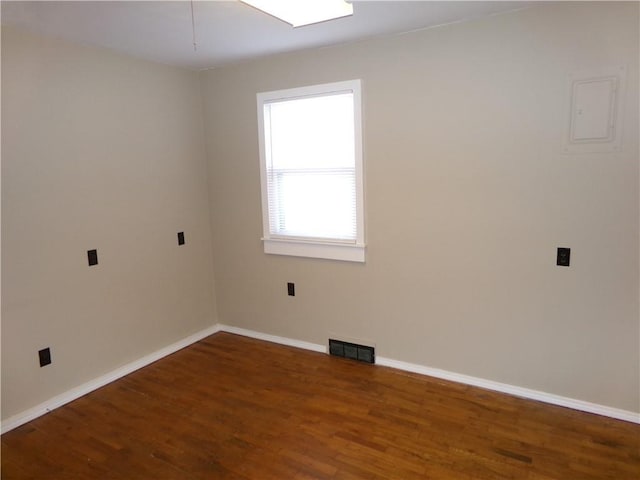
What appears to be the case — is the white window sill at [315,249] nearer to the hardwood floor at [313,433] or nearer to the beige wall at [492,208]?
the beige wall at [492,208]

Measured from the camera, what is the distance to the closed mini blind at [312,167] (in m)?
3.15

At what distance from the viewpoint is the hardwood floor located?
85.7 inches

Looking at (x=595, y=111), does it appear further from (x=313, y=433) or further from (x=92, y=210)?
(x=92, y=210)

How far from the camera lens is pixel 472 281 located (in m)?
2.84

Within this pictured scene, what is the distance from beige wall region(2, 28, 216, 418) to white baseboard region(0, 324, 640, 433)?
53 millimetres

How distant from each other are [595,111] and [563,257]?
2.73 ft

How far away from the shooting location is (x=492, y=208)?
2.70m

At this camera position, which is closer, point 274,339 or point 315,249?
point 315,249

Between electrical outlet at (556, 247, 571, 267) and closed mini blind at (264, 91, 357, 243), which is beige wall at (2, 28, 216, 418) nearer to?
closed mini blind at (264, 91, 357, 243)

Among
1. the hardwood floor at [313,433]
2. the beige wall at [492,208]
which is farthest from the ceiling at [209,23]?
the hardwood floor at [313,433]

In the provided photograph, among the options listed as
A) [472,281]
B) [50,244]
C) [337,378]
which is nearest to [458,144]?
[472,281]

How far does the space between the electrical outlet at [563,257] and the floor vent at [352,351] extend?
4.79ft

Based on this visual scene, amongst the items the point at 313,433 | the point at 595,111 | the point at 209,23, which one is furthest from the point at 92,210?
the point at 595,111

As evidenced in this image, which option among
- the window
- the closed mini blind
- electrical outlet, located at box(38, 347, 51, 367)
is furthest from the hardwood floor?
the closed mini blind
